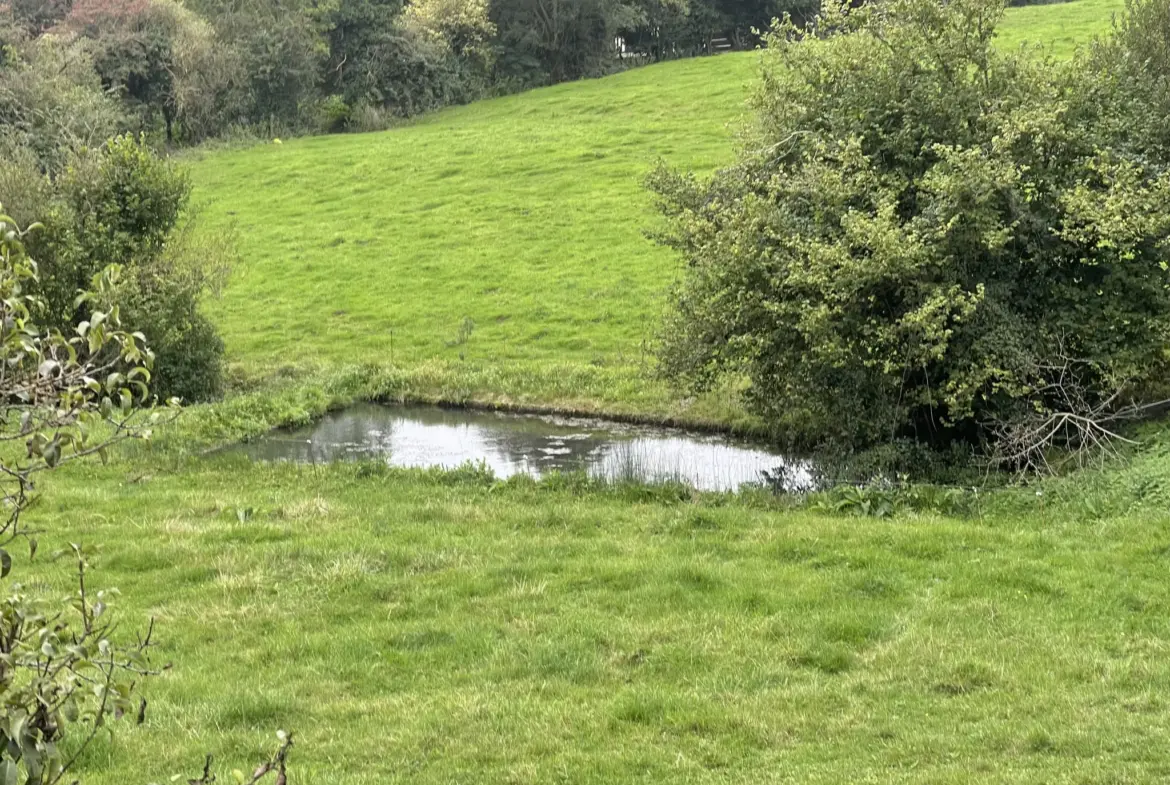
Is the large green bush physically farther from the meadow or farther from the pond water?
the meadow

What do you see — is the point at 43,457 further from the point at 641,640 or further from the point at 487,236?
the point at 487,236

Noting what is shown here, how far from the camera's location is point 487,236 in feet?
142

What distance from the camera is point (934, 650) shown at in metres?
10.9

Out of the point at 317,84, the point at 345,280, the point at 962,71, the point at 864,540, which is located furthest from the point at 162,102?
the point at 864,540

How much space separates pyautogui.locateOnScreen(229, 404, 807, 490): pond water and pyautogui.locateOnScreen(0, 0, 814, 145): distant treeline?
85.0 feet

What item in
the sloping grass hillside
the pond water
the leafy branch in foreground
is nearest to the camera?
the leafy branch in foreground

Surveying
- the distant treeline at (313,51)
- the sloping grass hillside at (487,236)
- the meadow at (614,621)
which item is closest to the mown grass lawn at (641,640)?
the meadow at (614,621)

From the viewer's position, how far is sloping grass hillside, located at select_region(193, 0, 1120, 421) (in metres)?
32.5

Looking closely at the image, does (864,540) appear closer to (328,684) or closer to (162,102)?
(328,684)

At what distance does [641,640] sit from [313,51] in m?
62.1

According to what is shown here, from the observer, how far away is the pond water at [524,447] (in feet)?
72.6

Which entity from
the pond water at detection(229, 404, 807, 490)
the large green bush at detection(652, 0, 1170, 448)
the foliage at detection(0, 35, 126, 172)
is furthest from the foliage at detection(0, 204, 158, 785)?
the foliage at detection(0, 35, 126, 172)

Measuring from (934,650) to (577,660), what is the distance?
3697 millimetres

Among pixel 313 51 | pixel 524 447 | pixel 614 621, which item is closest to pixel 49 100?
pixel 313 51
